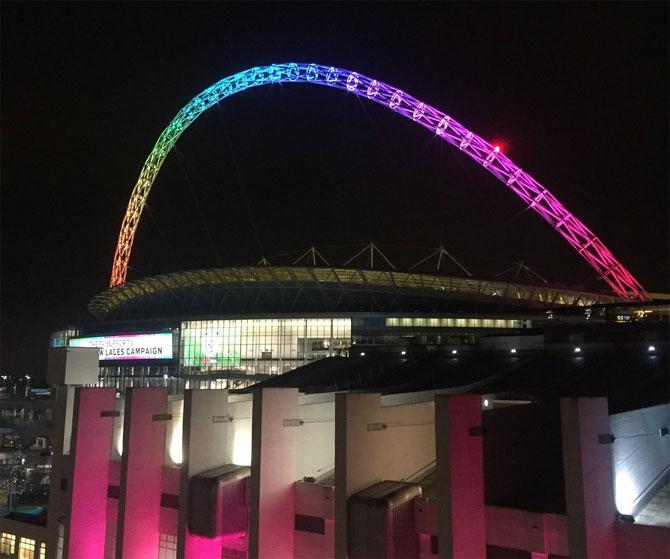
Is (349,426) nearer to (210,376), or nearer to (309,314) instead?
(309,314)

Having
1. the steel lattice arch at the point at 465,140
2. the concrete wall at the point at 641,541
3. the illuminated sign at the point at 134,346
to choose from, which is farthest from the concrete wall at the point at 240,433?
the illuminated sign at the point at 134,346

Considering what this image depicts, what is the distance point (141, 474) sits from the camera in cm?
1994

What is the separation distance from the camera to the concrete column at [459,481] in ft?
39.4

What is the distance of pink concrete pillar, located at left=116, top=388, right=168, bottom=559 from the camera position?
19.2 meters

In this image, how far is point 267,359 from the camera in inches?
2217

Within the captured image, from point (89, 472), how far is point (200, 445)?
625 centimetres

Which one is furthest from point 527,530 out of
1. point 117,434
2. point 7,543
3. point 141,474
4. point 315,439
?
point 7,543

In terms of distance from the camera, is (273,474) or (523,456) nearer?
(523,456)

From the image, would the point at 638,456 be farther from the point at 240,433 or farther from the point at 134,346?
Answer: the point at 134,346

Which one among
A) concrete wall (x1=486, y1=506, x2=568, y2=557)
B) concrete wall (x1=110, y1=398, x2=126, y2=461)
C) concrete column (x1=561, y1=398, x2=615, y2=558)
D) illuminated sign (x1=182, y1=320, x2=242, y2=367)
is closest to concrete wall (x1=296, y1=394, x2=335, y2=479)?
concrete wall (x1=486, y1=506, x2=568, y2=557)

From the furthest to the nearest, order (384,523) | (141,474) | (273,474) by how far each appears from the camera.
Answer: (141,474), (273,474), (384,523)

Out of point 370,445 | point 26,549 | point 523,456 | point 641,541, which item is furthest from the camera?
point 26,549

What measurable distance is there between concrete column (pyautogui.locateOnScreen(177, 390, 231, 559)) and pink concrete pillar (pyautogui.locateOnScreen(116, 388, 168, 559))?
2.59 m

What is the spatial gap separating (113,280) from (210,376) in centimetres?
1961
